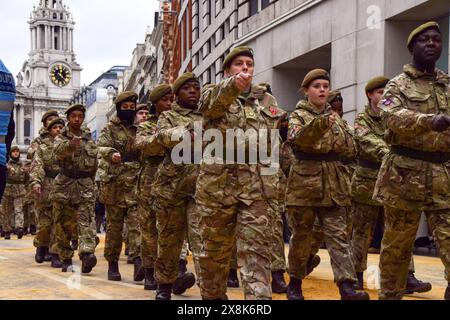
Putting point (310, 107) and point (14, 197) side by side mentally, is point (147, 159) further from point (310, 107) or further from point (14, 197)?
point (14, 197)

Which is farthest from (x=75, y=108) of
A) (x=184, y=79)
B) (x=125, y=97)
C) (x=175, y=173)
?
(x=184, y=79)

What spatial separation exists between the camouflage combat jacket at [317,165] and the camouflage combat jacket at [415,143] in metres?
0.93

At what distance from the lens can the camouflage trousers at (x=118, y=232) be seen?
972cm

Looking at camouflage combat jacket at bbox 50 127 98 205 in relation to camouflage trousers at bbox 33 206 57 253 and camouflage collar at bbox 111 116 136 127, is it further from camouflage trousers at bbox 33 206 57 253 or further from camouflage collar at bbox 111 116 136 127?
camouflage trousers at bbox 33 206 57 253

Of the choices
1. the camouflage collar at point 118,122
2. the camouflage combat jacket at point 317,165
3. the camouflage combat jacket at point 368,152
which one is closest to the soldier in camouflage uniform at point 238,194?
the camouflage combat jacket at point 317,165

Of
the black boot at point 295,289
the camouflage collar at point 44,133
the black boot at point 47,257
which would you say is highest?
the camouflage collar at point 44,133

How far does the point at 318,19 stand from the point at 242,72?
45.8 feet

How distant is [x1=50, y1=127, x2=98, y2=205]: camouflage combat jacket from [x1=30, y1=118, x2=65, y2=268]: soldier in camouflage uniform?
1.49 metres

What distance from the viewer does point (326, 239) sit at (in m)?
7.16

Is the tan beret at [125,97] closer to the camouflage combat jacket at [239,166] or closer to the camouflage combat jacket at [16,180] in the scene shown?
the camouflage combat jacket at [239,166]
